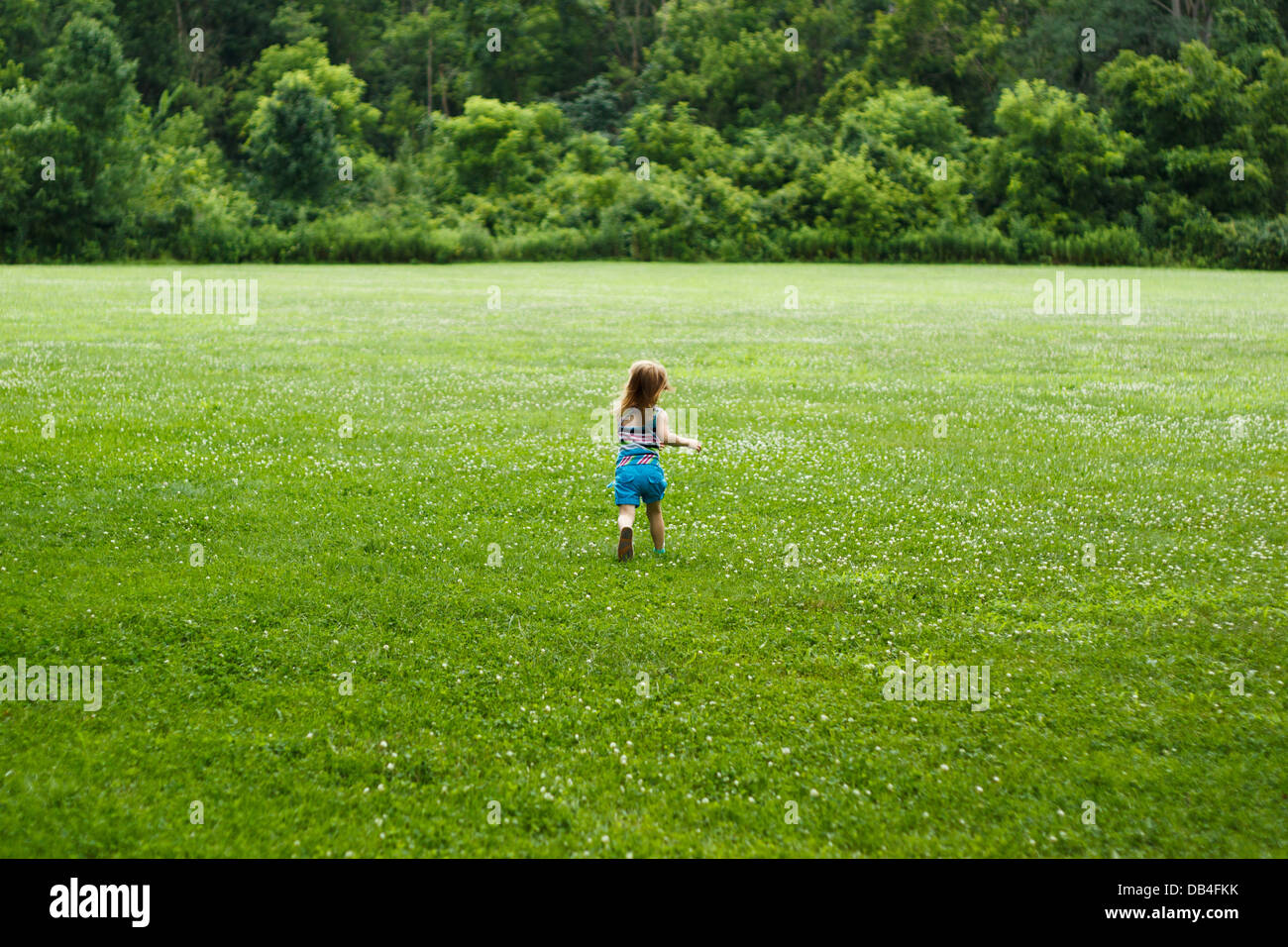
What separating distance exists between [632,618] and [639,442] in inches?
66.7

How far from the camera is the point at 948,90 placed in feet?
262

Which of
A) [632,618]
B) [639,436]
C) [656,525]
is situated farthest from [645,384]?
[632,618]

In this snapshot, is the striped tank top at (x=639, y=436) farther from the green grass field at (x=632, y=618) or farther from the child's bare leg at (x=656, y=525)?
the green grass field at (x=632, y=618)

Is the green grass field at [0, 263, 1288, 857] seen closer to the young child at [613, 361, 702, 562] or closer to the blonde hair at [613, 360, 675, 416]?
the young child at [613, 361, 702, 562]

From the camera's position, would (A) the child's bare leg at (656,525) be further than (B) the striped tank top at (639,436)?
Yes

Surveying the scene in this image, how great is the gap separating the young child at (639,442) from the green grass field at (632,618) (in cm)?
46

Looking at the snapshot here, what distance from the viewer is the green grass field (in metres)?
4.86

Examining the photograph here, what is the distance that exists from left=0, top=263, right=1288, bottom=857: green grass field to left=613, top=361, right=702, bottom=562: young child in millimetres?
456

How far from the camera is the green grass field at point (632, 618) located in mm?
4863

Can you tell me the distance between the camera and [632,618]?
720 centimetres

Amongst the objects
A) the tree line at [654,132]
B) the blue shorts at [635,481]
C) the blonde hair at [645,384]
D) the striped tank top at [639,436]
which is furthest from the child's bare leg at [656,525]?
the tree line at [654,132]

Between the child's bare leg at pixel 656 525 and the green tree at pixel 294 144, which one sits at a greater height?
the green tree at pixel 294 144

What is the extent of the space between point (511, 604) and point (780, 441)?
6.00 meters

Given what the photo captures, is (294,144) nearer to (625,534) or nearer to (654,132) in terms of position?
(654,132)
